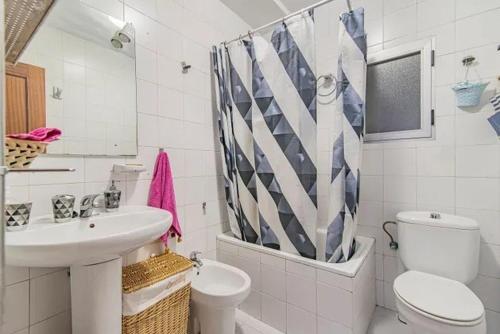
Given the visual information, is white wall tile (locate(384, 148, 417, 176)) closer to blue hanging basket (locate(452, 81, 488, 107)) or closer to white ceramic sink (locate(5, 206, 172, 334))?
blue hanging basket (locate(452, 81, 488, 107))

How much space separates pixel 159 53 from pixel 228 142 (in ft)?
2.64

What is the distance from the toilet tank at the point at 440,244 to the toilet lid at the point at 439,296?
10 cm

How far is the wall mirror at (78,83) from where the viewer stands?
1.07m

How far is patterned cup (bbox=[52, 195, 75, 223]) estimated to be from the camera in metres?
1.06

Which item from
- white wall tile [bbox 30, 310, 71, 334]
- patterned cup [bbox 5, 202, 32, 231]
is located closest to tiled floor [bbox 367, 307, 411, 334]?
white wall tile [bbox 30, 310, 71, 334]

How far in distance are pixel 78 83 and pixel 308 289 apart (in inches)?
71.4

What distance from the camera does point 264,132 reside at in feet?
5.44

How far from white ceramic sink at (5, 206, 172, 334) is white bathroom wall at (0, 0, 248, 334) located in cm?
20

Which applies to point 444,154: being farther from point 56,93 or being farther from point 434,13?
point 56,93

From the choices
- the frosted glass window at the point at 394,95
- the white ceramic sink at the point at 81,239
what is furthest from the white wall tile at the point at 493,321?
the white ceramic sink at the point at 81,239

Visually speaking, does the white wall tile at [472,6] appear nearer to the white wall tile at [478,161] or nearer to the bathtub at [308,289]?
the white wall tile at [478,161]

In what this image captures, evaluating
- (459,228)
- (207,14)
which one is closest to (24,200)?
(207,14)

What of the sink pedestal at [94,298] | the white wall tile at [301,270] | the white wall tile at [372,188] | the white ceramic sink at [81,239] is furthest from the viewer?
the white wall tile at [372,188]

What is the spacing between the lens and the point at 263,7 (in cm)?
214
